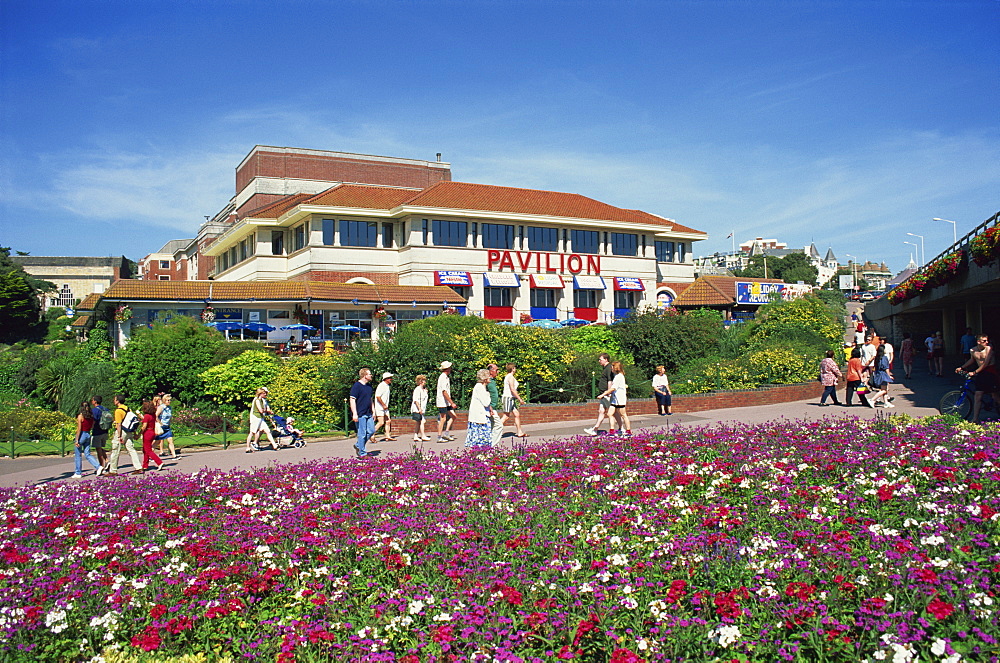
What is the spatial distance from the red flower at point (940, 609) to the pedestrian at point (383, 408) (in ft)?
41.6

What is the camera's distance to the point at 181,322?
1092 inches

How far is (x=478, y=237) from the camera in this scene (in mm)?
53219

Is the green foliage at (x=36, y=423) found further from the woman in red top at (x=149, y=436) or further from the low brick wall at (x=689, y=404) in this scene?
the low brick wall at (x=689, y=404)

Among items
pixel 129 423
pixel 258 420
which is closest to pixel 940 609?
pixel 129 423

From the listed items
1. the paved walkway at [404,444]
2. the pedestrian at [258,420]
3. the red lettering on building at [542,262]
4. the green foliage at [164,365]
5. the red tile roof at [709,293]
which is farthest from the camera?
the red tile roof at [709,293]

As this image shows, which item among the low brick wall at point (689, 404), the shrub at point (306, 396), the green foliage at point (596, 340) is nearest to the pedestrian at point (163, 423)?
the shrub at point (306, 396)

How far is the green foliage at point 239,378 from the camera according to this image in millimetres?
24281

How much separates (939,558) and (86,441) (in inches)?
541

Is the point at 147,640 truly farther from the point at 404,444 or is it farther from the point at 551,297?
the point at 551,297

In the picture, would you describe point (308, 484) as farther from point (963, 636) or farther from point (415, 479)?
point (963, 636)

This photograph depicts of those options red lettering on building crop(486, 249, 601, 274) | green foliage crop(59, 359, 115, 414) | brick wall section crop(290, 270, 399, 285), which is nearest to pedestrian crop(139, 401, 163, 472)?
green foliage crop(59, 359, 115, 414)

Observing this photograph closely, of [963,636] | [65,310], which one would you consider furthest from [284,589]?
[65,310]

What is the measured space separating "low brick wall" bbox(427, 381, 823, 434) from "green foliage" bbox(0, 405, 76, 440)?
1118 cm

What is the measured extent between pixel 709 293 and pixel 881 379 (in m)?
40.0
